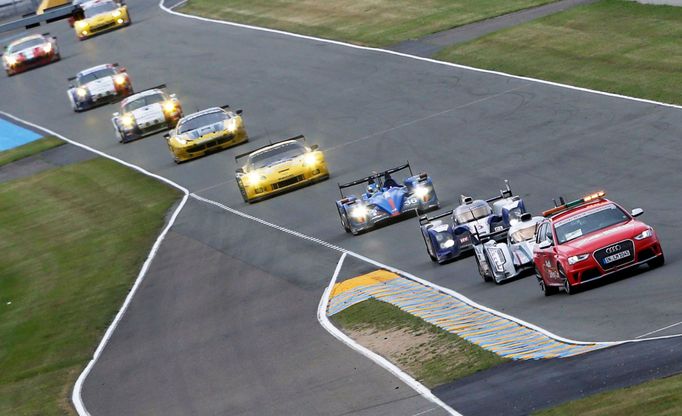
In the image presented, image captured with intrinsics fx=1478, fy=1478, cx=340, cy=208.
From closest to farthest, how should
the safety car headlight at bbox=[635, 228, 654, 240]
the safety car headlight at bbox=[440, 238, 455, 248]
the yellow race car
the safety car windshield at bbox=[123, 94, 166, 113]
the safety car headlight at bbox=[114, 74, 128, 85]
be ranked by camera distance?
the safety car headlight at bbox=[635, 228, 654, 240] < the safety car headlight at bbox=[440, 238, 455, 248] < the yellow race car < the safety car windshield at bbox=[123, 94, 166, 113] < the safety car headlight at bbox=[114, 74, 128, 85]

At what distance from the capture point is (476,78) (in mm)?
46906

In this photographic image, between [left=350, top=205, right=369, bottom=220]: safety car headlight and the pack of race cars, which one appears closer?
the pack of race cars

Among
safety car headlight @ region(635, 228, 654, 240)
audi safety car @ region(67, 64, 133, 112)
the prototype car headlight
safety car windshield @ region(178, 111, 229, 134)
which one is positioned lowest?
audi safety car @ region(67, 64, 133, 112)

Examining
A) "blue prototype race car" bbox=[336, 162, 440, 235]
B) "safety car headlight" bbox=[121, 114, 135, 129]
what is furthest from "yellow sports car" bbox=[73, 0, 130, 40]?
"blue prototype race car" bbox=[336, 162, 440, 235]

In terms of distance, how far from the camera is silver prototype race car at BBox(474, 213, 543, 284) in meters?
24.2

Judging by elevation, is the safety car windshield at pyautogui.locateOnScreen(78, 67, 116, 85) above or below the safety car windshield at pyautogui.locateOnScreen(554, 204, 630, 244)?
below

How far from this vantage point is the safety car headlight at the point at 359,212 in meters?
31.5

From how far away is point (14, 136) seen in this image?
57.4m

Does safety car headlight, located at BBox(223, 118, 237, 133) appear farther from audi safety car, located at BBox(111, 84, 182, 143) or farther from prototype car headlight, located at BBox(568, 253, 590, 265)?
prototype car headlight, located at BBox(568, 253, 590, 265)

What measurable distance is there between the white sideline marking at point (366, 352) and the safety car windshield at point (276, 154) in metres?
9.33

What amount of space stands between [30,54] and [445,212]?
43139 millimetres

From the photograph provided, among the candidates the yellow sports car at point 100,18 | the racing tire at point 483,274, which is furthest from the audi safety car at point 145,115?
the racing tire at point 483,274

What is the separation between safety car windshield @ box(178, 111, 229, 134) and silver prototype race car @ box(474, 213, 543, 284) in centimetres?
2274

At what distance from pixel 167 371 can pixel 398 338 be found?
410 centimetres
